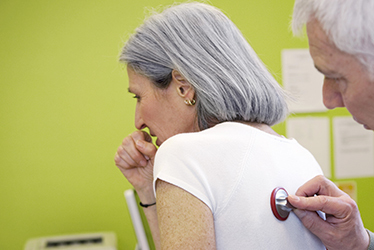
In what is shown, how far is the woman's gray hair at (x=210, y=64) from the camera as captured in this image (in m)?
1.09

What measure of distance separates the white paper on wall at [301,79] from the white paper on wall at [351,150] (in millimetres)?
220

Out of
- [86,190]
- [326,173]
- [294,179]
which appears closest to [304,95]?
[326,173]

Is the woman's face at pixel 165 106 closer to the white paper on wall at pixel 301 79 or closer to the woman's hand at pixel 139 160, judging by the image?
the woman's hand at pixel 139 160

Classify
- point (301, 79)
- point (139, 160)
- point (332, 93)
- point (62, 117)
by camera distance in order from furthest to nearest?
point (301, 79), point (62, 117), point (139, 160), point (332, 93)

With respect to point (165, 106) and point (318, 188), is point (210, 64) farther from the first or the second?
point (318, 188)

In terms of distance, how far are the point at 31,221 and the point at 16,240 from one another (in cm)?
14

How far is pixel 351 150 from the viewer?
112 inches

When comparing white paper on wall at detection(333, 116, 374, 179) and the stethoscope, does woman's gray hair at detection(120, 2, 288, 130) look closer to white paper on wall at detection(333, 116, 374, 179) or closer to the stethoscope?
the stethoscope

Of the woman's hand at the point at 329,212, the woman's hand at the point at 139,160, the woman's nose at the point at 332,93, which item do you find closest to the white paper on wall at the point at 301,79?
the woman's hand at the point at 139,160

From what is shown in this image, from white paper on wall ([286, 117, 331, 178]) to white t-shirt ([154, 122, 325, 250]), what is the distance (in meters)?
1.93

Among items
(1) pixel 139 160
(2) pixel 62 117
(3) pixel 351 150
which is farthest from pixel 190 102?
(3) pixel 351 150

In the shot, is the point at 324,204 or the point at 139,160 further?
the point at 139,160

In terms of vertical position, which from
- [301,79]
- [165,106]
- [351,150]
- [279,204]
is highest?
[165,106]

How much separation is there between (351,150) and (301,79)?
592mm
